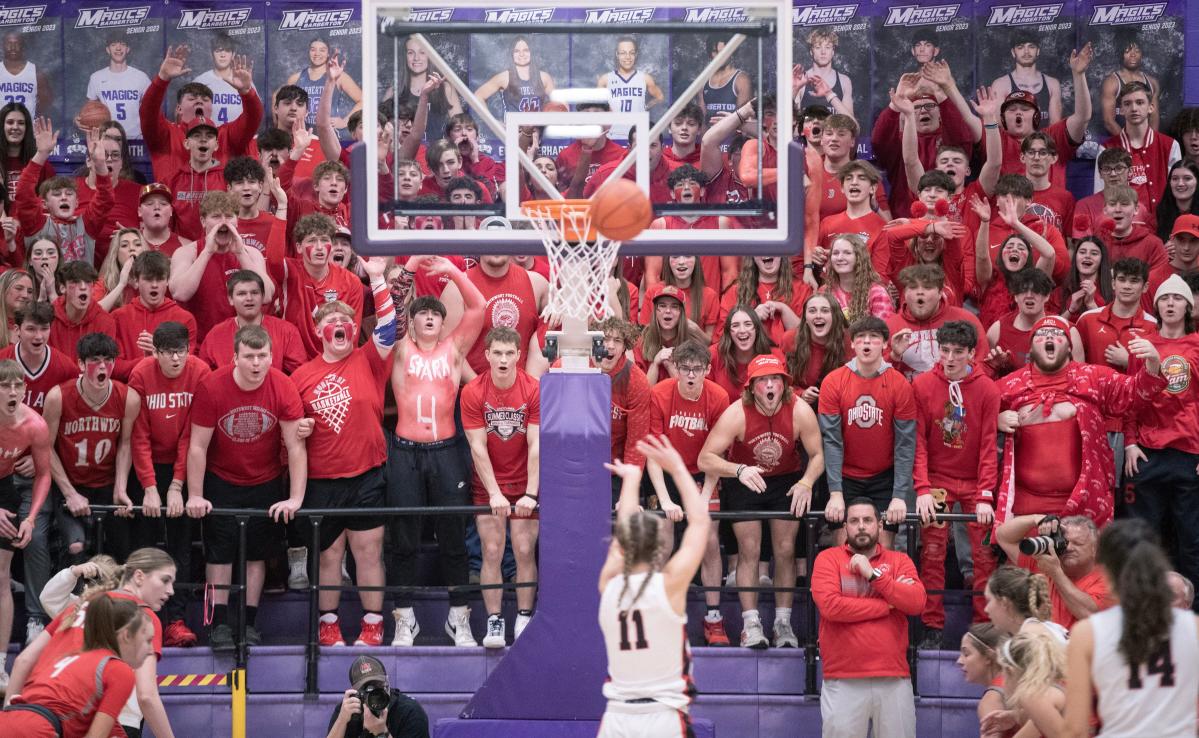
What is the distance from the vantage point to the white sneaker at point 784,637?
8891 millimetres

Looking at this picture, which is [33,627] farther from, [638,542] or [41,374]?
[638,542]

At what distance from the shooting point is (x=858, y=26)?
41.2 ft

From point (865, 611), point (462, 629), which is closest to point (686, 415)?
point (865, 611)

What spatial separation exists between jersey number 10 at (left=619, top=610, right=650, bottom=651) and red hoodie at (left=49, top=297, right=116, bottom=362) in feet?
15.2

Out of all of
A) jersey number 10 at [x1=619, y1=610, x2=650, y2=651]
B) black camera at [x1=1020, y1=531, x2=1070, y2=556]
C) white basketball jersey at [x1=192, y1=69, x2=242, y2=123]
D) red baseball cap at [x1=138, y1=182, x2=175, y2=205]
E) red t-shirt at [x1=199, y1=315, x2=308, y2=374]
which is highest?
white basketball jersey at [x1=192, y1=69, x2=242, y2=123]

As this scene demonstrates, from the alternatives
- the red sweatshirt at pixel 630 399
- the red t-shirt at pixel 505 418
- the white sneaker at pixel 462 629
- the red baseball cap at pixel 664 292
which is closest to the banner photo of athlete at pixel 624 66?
the red sweatshirt at pixel 630 399

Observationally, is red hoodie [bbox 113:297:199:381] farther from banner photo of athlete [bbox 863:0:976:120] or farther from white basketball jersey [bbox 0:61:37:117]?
banner photo of athlete [bbox 863:0:976:120]

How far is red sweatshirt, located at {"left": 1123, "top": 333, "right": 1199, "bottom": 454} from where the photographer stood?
29.2 feet

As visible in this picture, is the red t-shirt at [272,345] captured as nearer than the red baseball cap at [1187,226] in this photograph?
Yes

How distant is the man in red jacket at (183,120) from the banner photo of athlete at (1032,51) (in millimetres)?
5728

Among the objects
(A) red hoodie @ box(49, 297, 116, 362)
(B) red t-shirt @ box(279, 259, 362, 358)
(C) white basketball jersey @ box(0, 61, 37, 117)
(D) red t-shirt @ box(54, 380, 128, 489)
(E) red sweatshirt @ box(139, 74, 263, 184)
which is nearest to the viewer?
(D) red t-shirt @ box(54, 380, 128, 489)

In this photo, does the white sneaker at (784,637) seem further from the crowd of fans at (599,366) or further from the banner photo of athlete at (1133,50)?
the banner photo of athlete at (1133,50)

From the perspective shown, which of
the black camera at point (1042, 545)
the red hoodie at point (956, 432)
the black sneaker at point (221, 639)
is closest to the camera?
the black camera at point (1042, 545)

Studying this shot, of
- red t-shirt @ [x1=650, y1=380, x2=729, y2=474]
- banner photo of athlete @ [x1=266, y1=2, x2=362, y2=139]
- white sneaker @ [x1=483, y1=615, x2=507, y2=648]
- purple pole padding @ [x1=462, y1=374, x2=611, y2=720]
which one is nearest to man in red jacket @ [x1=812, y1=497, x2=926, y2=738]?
red t-shirt @ [x1=650, y1=380, x2=729, y2=474]
